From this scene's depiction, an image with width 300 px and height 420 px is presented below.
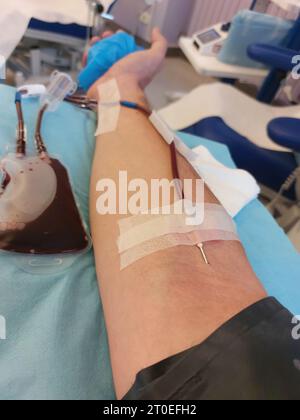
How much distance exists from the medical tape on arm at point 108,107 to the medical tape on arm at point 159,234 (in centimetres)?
40

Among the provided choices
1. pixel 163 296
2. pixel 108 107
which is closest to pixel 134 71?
pixel 108 107

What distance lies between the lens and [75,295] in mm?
Answer: 558

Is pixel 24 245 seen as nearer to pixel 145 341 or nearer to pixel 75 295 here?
pixel 75 295

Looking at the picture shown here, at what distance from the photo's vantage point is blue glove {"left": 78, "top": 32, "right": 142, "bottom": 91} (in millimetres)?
1174

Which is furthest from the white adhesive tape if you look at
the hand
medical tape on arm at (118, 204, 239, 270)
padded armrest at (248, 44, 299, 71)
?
padded armrest at (248, 44, 299, 71)

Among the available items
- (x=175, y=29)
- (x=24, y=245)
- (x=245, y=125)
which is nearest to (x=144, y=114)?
(x=24, y=245)

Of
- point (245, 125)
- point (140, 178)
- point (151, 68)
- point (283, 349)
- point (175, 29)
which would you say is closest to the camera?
point (283, 349)

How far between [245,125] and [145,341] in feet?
4.71

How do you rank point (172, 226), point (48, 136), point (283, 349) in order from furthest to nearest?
point (48, 136) < point (172, 226) < point (283, 349)

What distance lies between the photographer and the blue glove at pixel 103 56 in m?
1.17
